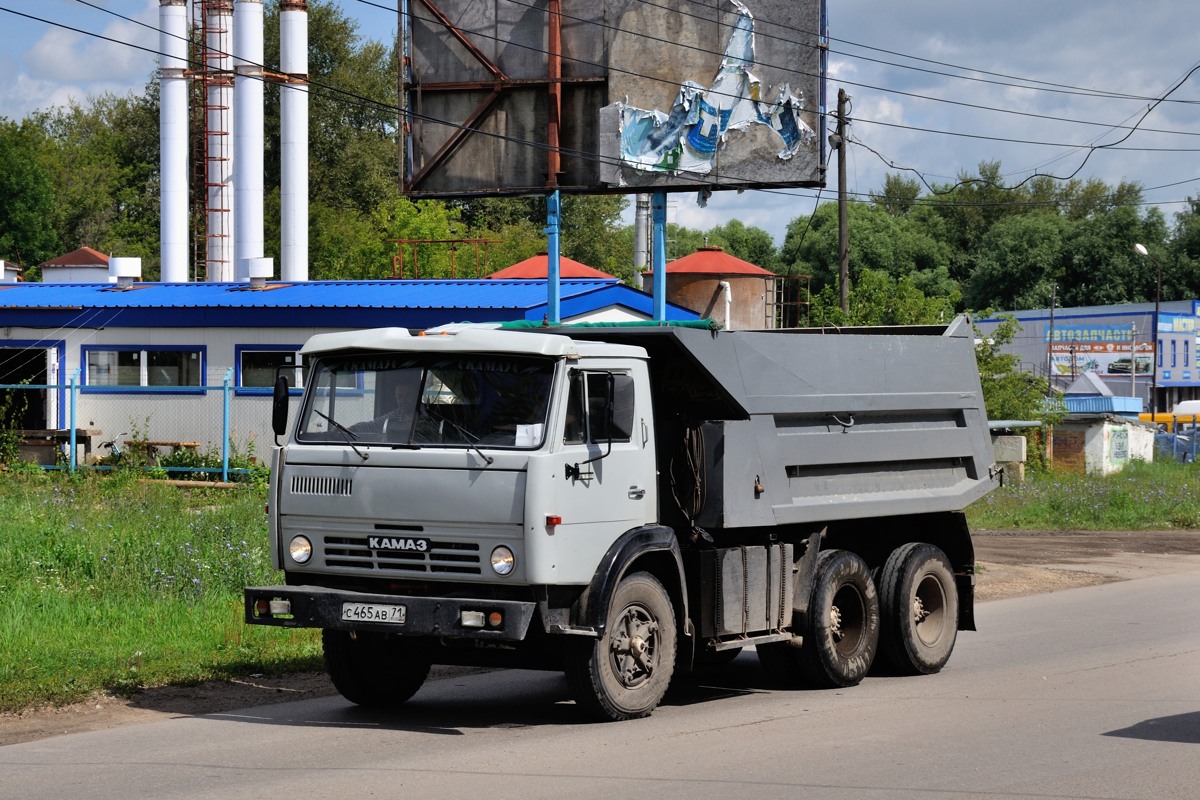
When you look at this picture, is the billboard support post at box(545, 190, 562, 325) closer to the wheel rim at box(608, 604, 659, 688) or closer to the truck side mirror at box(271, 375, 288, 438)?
the truck side mirror at box(271, 375, 288, 438)

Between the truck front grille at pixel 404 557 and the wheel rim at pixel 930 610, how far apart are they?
4617 mm

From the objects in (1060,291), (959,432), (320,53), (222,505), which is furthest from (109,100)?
(959,432)

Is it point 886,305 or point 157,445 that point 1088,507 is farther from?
point 157,445

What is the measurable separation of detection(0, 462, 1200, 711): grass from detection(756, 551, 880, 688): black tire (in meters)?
3.63

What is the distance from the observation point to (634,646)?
367 inches

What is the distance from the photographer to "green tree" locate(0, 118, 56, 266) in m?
70.6

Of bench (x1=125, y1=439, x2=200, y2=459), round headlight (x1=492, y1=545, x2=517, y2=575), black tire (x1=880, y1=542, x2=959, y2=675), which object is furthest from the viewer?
bench (x1=125, y1=439, x2=200, y2=459)

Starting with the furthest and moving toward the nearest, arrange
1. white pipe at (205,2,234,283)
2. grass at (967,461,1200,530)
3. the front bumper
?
white pipe at (205,2,234,283), grass at (967,461,1200,530), the front bumper

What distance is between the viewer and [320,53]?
254 feet

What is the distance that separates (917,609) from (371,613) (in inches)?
199

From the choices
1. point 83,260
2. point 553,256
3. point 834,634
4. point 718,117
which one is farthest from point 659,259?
point 83,260

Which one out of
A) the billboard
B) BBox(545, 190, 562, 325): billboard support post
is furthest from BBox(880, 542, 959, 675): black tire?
the billboard

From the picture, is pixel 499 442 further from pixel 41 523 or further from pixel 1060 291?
pixel 1060 291

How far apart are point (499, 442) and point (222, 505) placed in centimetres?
1234
